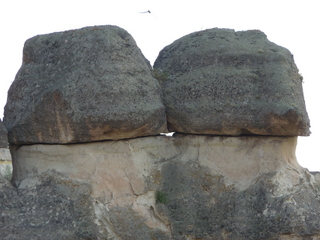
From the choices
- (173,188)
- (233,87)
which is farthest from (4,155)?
(233,87)

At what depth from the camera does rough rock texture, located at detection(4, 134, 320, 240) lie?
20.8 ft

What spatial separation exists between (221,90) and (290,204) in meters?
1.46

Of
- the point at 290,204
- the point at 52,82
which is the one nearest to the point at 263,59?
the point at 290,204

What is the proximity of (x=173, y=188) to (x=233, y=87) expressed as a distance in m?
1.31

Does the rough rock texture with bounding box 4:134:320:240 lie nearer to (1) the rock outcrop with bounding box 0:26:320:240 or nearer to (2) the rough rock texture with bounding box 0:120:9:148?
(1) the rock outcrop with bounding box 0:26:320:240

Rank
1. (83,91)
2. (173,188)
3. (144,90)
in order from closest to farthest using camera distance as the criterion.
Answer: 1. (83,91)
2. (144,90)
3. (173,188)

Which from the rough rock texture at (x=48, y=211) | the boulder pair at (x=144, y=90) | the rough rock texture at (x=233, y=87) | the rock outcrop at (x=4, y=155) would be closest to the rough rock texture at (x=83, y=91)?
the boulder pair at (x=144, y=90)

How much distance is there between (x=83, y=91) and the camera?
6.43 meters

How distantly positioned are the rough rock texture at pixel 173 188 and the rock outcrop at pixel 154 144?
0.01 meters

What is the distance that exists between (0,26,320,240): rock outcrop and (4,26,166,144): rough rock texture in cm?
1

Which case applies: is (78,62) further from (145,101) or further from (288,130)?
(288,130)

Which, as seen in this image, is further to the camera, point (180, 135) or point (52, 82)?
point (180, 135)

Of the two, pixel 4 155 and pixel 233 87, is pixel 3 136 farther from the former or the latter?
pixel 233 87

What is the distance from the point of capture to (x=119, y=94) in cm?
649
